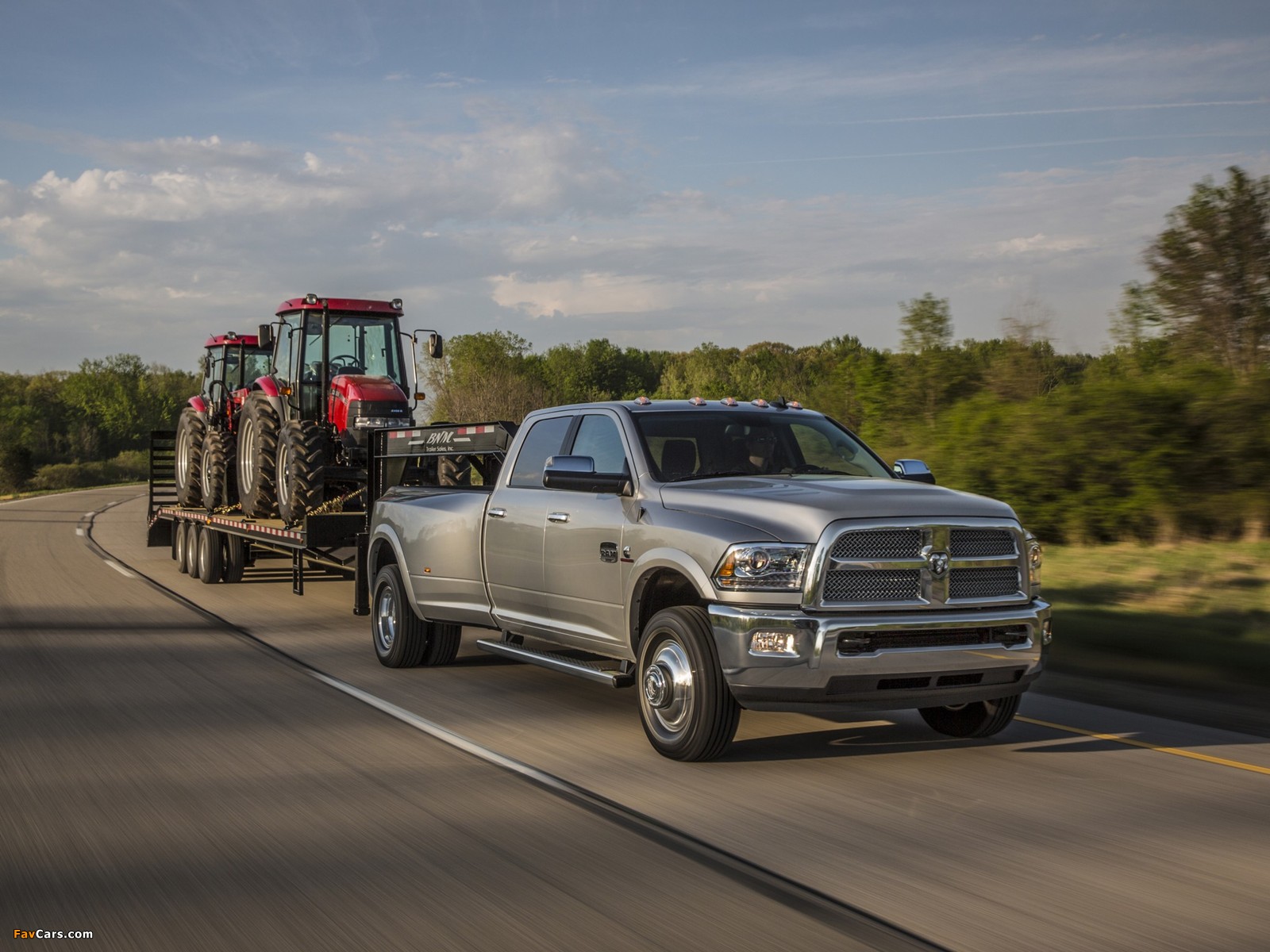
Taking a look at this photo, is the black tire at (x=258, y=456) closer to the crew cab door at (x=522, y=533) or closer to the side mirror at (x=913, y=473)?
the crew cab door at (x=522, y=533)

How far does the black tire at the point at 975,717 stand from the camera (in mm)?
7444

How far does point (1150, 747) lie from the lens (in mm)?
7461

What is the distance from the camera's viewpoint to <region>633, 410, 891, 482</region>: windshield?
8.02 m

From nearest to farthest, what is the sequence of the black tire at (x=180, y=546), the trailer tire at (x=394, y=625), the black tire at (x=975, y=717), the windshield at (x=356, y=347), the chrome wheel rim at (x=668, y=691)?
the chrome wheel rim at (x=668, y=691)
the black tire at (x=975, y=717)
the trailer tire at (x=394, y=625)
the windshield at (x=356, y=347)
the black tire at (x=180, y=546)

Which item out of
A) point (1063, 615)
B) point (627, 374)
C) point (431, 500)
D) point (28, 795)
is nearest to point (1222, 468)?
point (1063, 615)

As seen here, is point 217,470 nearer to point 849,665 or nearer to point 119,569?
point 119,569

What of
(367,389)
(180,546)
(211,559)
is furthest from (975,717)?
(180,546)

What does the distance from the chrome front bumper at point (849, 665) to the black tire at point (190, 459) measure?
15.8 m

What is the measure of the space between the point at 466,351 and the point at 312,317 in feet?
273

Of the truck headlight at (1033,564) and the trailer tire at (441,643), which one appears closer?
the truck headlight at (1033,564)

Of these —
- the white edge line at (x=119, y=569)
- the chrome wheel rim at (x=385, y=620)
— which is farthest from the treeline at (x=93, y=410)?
the chrome wheel rim at (x=385, y=620)

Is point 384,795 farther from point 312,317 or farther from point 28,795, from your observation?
point 312,317

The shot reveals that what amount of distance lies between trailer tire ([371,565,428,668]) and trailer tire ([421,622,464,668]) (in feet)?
0.15

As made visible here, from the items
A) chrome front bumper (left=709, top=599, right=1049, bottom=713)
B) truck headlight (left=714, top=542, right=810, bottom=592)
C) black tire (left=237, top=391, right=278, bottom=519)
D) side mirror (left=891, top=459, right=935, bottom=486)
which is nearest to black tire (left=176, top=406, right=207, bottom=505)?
black tire (left=237, top=391, right=278, bottom=519)
